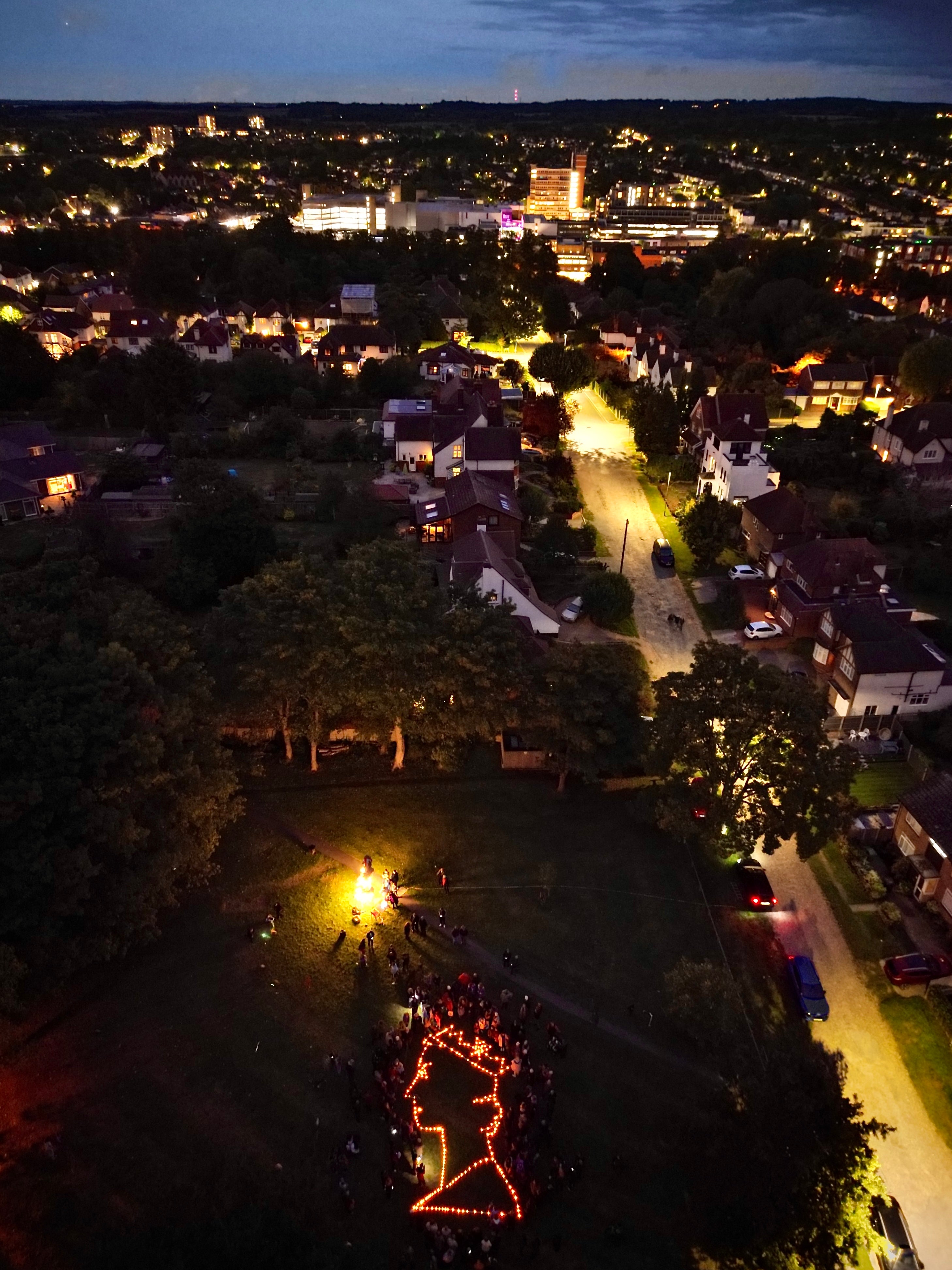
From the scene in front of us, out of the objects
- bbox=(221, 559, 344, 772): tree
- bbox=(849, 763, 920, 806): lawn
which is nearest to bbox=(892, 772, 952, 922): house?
bbox=(849, 763, 920, 806): lawn

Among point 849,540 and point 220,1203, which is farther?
point 849,540

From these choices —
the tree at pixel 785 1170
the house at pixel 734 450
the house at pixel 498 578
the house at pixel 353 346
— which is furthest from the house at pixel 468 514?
the house at pixel 353 346

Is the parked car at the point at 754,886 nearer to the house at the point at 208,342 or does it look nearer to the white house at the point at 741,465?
the white house at the point at 741,465

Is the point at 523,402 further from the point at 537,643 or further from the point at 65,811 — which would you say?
the point at 65,811

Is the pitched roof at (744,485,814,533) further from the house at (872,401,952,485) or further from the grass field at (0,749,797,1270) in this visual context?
the grass field at (0,749,797,1270)

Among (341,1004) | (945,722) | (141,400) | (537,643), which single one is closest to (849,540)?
(945,722)

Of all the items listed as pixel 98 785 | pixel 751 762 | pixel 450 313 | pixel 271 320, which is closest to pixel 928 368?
pixel 450 313
